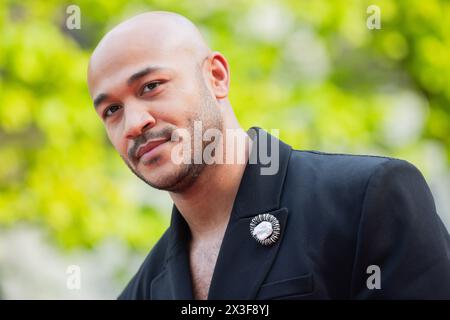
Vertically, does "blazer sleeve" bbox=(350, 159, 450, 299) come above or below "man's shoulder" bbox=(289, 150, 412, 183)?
below

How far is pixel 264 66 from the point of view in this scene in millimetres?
6160

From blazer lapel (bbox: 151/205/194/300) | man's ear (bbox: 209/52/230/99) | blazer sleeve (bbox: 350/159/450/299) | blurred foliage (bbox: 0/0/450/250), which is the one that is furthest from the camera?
blurred foliage (bbox: 0/0/450/250)

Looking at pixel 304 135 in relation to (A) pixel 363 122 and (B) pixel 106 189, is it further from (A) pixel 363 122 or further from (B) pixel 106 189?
(B) pixel 106 189

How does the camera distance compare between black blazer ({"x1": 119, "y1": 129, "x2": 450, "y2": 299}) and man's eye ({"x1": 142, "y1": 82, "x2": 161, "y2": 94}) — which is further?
man's eye ({"x1": 142, "y1": 82, "x2": 161, "y2": 94})

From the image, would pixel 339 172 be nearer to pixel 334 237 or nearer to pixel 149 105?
pixel 334 237

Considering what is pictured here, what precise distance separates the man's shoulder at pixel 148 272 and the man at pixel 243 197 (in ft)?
0.16

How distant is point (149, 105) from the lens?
2602mm

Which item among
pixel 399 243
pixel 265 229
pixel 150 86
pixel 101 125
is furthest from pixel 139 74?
pixel 101 125

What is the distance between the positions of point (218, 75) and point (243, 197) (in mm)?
504

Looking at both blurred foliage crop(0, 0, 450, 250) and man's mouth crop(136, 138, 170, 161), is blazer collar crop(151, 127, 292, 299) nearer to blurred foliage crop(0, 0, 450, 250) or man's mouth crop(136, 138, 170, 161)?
man's mouth crop(136, 138, 170, 161)

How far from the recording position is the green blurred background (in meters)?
5.80

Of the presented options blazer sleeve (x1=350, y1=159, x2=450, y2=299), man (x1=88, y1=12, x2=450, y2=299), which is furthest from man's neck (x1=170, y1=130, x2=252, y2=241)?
blazer sleeve (x1=350, y1=159, x2=450, y2=299)

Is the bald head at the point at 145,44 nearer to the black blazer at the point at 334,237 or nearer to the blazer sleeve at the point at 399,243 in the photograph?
the black blazer at the point at 334,237

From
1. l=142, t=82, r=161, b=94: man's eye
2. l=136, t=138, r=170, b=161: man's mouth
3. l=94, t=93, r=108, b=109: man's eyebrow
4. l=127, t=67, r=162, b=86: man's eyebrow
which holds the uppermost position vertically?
l=127, t=67, r=162, b=86: man's eyebrow
